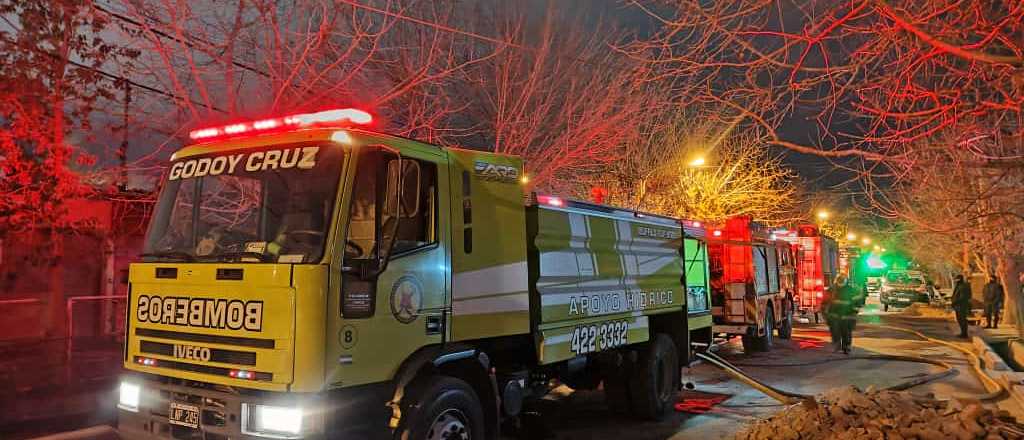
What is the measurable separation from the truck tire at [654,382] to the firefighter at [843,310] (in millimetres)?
7501

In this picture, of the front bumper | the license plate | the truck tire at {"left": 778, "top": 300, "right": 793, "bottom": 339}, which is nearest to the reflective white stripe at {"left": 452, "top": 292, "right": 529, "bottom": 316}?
the front bumper

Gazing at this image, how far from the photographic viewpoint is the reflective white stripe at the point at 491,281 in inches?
208

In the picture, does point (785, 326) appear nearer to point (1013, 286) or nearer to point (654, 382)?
point (1013, 286)

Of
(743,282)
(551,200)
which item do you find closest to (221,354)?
(551,200)

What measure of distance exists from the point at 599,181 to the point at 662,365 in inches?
497

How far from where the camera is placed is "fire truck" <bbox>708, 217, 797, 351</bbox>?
13492 mm

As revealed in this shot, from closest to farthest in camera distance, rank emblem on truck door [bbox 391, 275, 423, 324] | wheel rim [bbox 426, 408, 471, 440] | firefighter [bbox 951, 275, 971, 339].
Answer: emblem on truck door [bbox 391, 275, 423, 324] → wheel rim [bbox 426, 408, 471, 440] → firefighter [bbox 951, 275, 971, 339]

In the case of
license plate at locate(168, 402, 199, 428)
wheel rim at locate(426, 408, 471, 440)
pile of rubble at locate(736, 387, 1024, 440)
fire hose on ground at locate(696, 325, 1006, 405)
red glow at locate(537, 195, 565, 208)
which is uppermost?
red glow at locate(537, 195, 565, 208)

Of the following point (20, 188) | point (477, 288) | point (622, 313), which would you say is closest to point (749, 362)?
point (622, 313)

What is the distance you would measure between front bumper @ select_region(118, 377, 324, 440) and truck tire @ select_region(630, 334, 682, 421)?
4892mm

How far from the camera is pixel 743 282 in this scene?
1358cm

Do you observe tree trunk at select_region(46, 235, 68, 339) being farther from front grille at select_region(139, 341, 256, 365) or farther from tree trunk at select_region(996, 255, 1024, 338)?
tree trunk at select_region(996, 255, 1024, 338)

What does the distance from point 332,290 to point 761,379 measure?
920 centimetres

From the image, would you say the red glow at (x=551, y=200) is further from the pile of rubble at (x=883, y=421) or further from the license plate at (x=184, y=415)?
the license plate at (x=184, y=415)
